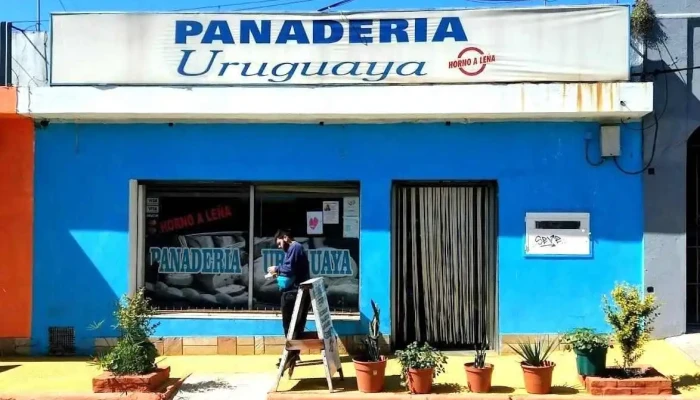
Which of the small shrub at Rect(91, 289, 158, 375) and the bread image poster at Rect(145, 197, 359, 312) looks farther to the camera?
the bread image poster at Rect(145, 197, 359, 312)

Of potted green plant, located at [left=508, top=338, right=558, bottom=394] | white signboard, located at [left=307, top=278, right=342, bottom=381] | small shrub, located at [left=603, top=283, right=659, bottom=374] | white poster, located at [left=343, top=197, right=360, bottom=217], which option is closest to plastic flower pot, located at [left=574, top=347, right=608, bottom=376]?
small shrub, located at [left=603, top=283, right=659, bottom=374]

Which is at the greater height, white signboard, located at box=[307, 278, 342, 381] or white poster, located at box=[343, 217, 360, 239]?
white poster, located at box=[343, 217, 360, 239]

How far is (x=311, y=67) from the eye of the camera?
9039 millimetres

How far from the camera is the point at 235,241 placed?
9.50 meters

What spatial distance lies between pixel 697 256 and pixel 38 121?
9.55m

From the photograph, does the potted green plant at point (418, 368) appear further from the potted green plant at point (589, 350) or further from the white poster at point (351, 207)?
the white poster at point (351, 207)

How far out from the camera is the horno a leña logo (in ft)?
29.3

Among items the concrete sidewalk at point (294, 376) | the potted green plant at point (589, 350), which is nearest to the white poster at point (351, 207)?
the concrete sidewalk at point (294, 376)

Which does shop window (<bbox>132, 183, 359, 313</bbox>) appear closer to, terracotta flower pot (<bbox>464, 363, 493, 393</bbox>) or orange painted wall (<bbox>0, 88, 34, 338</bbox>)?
orange painted wall (<bbox>0, 88, 34, 338</bbox>)

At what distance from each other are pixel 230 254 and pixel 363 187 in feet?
7.11

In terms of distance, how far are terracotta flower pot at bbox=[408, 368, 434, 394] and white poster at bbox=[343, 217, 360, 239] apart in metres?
2.63

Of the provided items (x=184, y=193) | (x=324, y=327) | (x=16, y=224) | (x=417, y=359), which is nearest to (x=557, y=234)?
(x=417, y=359)

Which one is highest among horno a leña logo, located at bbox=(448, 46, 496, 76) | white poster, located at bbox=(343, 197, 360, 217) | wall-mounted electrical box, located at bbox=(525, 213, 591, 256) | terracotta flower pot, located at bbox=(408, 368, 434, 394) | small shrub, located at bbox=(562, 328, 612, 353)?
horno a leña logo, located at bbox=(448, 46, 496, 76)

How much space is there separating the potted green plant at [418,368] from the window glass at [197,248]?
306 cm
